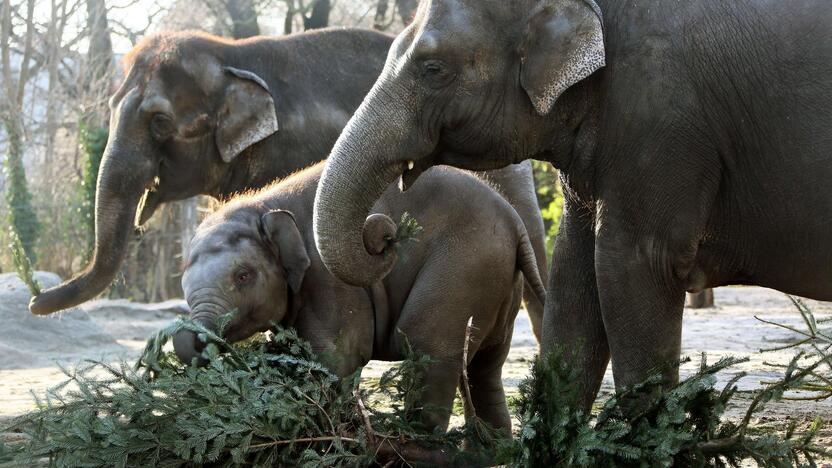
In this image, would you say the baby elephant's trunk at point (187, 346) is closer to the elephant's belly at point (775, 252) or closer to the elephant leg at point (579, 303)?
the elephant leg at point (579, 303)

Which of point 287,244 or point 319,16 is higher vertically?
point 319,16

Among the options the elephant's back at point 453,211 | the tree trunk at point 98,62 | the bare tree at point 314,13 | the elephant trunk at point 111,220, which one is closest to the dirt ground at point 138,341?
the elephant trunk at point 111,220

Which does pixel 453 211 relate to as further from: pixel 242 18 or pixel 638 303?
pixel 242 18

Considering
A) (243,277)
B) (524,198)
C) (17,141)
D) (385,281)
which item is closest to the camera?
(243,277)

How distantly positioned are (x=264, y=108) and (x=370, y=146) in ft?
11.3

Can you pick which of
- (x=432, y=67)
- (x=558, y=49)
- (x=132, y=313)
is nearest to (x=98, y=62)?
(x=132, y=313)

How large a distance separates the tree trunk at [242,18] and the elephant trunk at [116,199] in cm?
1212

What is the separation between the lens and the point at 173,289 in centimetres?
2239

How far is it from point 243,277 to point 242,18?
16.1m

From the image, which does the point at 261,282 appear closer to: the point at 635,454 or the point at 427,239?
the point at 427,239

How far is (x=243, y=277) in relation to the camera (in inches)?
207

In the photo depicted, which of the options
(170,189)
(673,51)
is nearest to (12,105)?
(170,189)

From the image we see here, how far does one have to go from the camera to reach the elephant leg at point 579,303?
5133 millimetres

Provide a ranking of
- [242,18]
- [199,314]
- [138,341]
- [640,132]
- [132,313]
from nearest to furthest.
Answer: [640,132] < [199,314] < [138,341] < [132,313] < [242,18]
